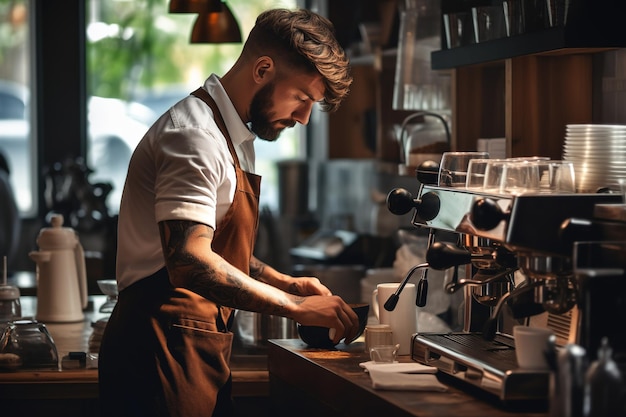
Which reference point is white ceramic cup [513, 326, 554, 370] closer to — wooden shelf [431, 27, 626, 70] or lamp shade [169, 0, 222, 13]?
wooden shelf [431, 27, 626, 70]

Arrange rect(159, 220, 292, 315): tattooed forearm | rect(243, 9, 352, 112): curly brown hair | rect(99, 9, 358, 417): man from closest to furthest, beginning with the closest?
1. rect(159, 220, 292, 315): tattooed forearm
2. rect(99, 9, 358, 417): man
3. rect(243, 9, 352, 112): curly brown hair

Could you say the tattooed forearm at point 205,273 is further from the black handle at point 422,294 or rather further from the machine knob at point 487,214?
the machine knob at point 487,214

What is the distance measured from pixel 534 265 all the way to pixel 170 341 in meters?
0.88

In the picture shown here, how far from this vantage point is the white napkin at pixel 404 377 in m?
2.14

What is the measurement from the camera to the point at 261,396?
2.93 metres

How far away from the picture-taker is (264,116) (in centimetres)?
258

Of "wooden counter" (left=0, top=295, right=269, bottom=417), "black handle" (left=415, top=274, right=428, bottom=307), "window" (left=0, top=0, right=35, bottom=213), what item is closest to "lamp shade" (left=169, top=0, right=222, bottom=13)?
"wooden counter" (left=0, top=295, right=269, bottom=417)

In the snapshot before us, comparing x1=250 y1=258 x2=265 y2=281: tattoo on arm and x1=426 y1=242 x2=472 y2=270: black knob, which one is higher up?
x1=426 y1=242 x2=472 y2=270: black knob

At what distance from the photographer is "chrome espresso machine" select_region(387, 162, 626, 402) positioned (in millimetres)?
1940

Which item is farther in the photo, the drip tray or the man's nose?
the man's nose

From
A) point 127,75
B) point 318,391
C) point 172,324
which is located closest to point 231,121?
point 172,324

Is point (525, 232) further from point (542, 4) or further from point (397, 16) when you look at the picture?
point (397, 16)

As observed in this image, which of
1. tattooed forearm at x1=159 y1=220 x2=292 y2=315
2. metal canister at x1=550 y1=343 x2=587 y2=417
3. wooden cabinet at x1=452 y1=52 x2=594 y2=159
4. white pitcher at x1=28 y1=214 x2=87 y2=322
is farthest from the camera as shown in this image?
white pitcher at x1=28 y1=214 x2=87 y2=322

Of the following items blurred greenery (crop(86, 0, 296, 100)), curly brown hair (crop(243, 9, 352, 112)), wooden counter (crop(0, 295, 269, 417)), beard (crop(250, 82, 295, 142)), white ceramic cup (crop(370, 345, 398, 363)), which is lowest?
wooden counter (crop(0, 295, 269, 417))
